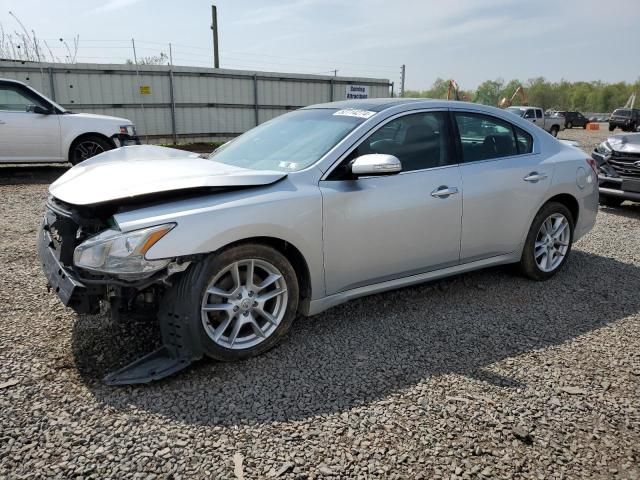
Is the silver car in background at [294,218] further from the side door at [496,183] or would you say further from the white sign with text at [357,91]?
the white sign with text at [357,91]

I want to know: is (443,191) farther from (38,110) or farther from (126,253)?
(38,110)

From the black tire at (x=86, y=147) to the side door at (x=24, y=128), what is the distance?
0.27m

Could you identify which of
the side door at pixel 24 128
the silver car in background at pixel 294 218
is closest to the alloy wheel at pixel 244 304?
the silver car in background at pixel 294 218

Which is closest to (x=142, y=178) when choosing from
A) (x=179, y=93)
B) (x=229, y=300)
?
(x=229, y=300)

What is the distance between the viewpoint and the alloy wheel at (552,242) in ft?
15.0

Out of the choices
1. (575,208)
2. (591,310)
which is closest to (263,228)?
(591,310)

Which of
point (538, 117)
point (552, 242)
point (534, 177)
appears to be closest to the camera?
point (534, 177)

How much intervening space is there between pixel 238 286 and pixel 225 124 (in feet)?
52.2

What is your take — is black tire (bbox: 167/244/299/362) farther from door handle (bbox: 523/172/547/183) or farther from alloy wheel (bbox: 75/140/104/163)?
alloy wheel (bbox: 75/140/104/163)

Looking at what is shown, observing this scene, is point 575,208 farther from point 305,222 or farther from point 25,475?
point 25,475

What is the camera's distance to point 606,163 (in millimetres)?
7906

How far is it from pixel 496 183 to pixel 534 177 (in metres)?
0.50

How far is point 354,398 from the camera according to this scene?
2734 mm

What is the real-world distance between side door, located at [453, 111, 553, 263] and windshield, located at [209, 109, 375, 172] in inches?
39.2
